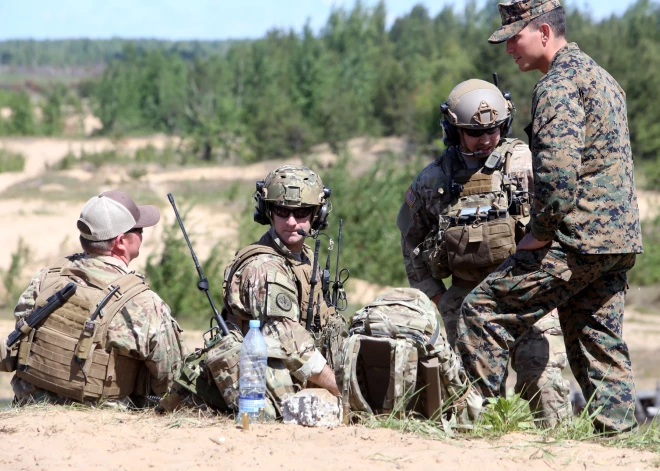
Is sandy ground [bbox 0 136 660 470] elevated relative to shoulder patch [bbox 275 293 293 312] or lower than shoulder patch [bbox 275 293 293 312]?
lower

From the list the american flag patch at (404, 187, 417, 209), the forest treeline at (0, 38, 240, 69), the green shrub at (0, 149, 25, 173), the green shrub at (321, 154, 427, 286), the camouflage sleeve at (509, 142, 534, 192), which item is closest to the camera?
the camouflage sleeve at (509, 142, 534, 192)

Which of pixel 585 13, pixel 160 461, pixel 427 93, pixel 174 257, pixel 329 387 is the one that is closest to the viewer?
pixel 160 461

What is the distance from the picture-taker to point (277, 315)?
5.12 meters

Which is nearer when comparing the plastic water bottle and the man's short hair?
the plastic water bottle

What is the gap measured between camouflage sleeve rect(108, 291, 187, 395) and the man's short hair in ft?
8.32

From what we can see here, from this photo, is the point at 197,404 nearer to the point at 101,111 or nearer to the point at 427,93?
the point at 427,93

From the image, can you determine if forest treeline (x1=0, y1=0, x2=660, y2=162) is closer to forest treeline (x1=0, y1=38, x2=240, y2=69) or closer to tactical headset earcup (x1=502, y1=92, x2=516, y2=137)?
tactical headset earcup (x1=502, y1=92, x2=516, y2=137)

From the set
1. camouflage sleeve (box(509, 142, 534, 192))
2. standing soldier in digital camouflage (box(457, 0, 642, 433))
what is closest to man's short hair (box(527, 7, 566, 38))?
standing soldier in digital camouflage (box(457, 0, 642, 433))

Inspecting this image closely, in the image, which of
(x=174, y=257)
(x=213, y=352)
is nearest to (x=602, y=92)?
(x=213, y=352)

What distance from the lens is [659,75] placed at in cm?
4378

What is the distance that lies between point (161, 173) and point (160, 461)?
36.7m

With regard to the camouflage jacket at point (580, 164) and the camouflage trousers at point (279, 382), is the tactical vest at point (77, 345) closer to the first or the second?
the camouflage trousers at point (279, 382)

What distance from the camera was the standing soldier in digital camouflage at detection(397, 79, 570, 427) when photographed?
575cm

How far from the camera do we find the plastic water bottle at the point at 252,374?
15.6 ft
